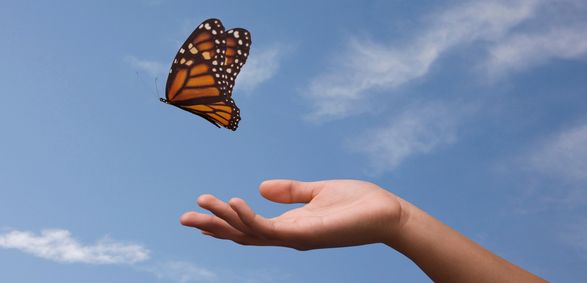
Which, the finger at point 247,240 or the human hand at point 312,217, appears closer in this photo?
the human hand at point 312,217

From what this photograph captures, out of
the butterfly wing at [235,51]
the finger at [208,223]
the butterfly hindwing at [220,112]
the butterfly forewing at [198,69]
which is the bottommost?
the finger at [208,223]

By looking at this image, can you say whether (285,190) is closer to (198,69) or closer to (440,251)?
(440,251)

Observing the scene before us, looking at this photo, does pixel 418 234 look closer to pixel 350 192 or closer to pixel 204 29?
pixel 350 192

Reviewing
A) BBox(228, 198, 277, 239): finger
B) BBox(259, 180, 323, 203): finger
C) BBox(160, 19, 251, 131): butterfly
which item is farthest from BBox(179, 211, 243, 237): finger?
BBox(160, 19, 251, 131): butterfly

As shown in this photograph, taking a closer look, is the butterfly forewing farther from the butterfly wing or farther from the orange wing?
the butterfly wing

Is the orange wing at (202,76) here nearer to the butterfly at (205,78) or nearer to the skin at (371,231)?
the butterfly at (205,78)

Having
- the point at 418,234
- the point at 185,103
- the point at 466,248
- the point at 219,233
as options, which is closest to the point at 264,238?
the point at 219,233

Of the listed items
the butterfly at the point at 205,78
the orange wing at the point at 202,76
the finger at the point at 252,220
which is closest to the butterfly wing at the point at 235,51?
the butterfly at the point at 205,78
